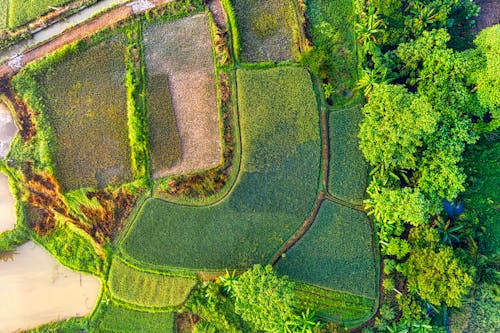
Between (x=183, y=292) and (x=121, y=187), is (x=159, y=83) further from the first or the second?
(x=183, y=292)

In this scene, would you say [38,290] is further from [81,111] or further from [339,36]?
[339,36]

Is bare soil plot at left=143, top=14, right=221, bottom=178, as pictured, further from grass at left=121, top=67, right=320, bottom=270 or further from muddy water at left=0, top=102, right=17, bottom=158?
muddy water at left=0, top=102, right=17, bottom=158

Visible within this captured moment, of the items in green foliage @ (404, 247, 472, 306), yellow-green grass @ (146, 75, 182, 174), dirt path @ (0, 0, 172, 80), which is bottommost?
green foliage @ (404, 247, 472, 306)

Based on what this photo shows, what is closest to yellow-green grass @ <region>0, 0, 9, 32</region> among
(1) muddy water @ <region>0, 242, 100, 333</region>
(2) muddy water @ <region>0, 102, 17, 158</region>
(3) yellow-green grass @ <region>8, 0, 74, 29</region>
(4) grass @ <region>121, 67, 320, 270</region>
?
(3) yellow-green grass @ <region>8, 0, 74, 29</region>

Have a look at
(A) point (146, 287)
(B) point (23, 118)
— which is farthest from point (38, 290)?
(B) point (23, 118)

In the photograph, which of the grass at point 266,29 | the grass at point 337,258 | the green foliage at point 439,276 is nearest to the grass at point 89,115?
the grass at point 266,29

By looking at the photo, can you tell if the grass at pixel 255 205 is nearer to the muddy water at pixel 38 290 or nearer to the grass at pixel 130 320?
the grass at pixel 130 320
